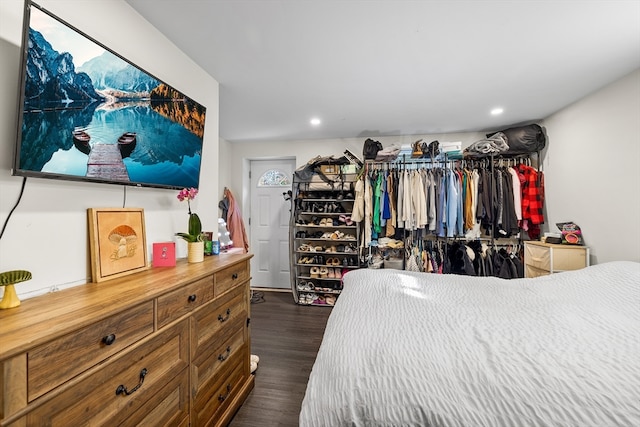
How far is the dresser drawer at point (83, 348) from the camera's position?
658mm

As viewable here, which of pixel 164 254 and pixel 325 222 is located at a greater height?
pixel 325 222

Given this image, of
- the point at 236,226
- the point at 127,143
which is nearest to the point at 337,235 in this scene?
the point at 236,226

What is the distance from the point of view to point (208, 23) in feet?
4.97

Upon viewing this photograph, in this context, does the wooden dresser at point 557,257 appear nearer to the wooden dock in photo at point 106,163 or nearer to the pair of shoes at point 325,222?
the pair of shoes at point 325,222

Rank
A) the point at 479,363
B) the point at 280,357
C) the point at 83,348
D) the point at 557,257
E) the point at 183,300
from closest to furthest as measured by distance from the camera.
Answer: the point at 83,348 < the point at 479,363 < the point at 183,300 < the point at 280,357 < the point at 557,257

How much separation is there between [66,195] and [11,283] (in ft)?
1.41

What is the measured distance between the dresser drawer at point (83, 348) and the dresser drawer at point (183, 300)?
63 millimetres

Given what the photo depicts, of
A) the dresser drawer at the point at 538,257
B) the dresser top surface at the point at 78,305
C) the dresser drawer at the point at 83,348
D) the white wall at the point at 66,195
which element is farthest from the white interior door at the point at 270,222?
the dresser drawer at the point at 83,348

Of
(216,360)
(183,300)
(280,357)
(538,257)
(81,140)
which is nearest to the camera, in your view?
(81,140)

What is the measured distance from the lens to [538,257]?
272 cm

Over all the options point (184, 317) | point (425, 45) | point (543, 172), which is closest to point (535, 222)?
point (543, 172)

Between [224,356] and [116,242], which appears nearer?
[116,242]

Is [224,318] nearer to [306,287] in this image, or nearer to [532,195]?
[306,287]

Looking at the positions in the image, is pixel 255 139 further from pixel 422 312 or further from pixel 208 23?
pixel 422 312
